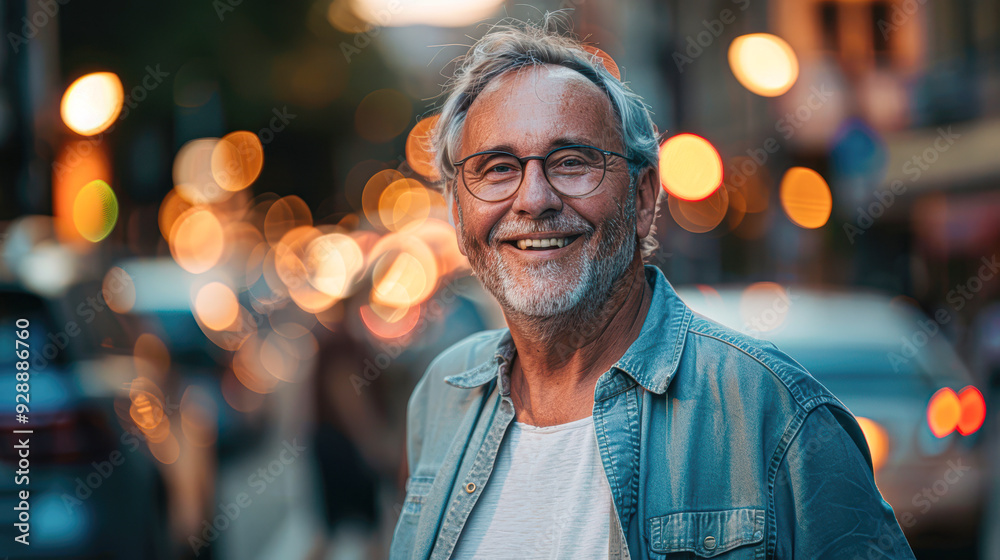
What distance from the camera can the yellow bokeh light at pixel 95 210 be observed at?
15828mm

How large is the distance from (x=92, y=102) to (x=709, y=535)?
11549 mm

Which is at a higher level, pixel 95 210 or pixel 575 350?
pixel 575 350

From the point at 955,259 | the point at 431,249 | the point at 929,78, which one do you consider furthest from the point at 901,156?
the point at 431,249

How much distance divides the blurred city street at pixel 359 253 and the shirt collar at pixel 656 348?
58 cm

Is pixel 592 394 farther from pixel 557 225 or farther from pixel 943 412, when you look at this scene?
pixel 943 412

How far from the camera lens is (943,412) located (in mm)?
5105

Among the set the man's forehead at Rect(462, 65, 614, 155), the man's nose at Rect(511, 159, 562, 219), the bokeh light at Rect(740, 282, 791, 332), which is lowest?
the bokeh light at Rect(740, 282, 791, 332)

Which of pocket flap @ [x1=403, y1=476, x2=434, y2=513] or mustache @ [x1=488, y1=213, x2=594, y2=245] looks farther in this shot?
pocket flap @ [x1=403, y1=476, x2=434, y2=513]

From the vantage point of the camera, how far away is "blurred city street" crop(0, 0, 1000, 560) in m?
5.01

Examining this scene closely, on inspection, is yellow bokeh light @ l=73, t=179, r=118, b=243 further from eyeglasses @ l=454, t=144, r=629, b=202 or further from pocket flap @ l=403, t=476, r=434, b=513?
eyeglasses @ l=454, t=144, r=629, b=202

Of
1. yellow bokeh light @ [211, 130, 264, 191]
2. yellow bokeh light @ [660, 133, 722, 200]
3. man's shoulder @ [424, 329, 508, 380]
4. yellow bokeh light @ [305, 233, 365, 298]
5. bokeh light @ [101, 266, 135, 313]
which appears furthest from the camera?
yellow bokeh light @ [305, 233, 365, 298]
